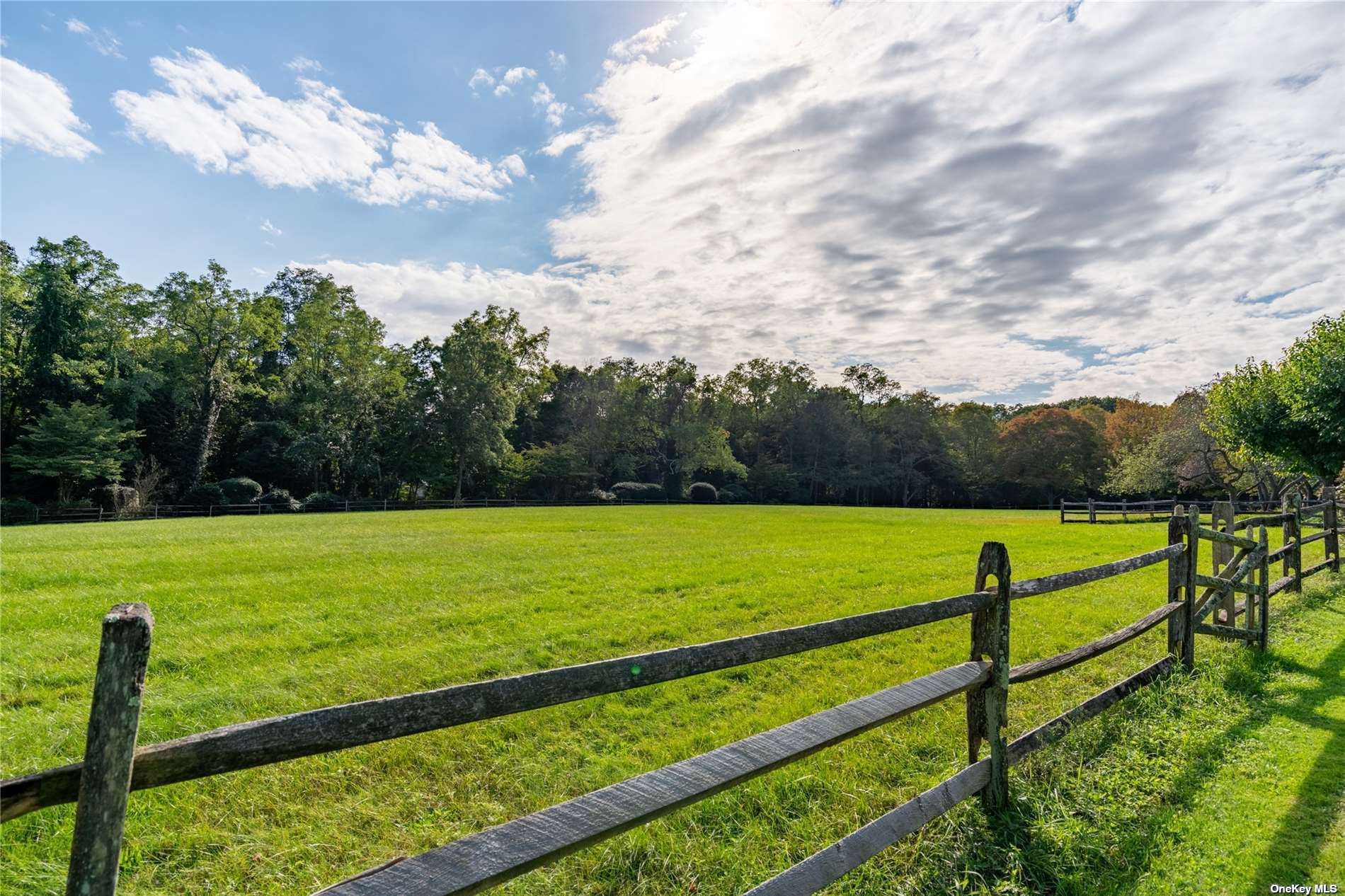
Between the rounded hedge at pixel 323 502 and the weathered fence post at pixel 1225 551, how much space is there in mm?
47349

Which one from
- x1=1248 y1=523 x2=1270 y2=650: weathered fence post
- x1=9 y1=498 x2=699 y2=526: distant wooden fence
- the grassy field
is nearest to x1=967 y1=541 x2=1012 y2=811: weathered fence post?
the grassy field

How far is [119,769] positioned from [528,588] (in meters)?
10.1

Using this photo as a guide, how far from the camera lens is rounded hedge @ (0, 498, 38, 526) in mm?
31777

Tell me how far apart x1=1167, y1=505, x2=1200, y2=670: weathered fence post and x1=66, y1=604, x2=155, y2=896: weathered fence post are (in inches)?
287

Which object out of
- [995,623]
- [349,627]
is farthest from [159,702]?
[995,623]

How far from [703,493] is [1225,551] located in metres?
53.5

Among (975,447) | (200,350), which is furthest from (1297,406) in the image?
(975,447)

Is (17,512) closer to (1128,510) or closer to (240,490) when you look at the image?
(240,490)

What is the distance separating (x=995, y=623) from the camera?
153 inches

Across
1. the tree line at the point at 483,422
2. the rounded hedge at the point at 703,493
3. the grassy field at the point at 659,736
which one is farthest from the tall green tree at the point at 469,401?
the grassy field at the point at 659,736

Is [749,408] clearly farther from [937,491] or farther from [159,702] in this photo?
[159,702]

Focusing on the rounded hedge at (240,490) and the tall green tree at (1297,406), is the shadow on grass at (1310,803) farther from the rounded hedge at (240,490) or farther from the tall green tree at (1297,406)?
the rounded hedge at (240,490)

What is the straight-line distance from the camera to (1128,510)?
35.6m

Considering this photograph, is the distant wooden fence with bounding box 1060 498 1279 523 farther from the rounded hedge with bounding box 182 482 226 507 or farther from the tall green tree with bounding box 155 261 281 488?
the tall green tree with bounding box 155 261 281 488
